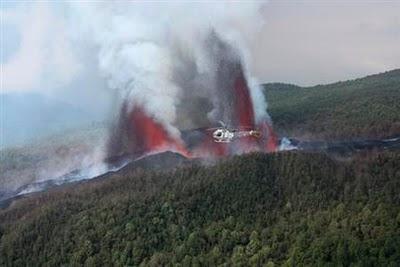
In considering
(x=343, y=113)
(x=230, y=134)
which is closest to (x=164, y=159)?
(x=230, y=134)

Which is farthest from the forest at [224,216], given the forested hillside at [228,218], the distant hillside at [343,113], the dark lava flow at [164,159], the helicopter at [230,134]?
the distant hillside at [343,113]

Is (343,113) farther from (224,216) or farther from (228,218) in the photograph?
(228,218)

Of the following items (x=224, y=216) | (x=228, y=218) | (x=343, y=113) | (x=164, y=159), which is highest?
(x=343, y=113)

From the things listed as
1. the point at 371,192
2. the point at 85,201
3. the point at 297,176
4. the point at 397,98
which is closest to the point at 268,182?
the point at 297,176

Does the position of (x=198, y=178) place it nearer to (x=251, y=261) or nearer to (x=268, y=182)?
(x=268, y=182)

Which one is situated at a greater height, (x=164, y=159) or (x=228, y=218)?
(x=164, y=159)

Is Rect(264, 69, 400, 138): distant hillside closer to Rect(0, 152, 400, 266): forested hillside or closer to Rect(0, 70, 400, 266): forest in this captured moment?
Rect(0, 70, 400, 266): forest
